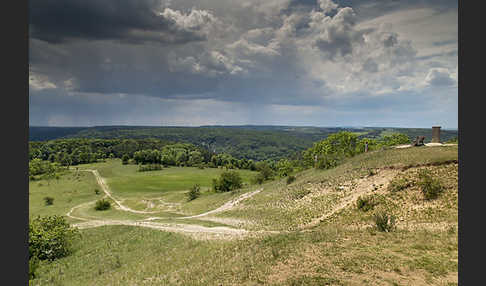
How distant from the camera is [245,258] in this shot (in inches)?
568

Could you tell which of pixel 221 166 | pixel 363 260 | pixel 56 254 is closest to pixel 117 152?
pixel 221 166

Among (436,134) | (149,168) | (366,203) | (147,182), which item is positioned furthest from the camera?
(149,168)

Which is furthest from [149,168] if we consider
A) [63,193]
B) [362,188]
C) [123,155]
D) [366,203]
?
[366,203]

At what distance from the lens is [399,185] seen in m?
25.5

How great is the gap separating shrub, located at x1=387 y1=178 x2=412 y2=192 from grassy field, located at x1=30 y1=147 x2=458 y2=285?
→ 1.83 ft

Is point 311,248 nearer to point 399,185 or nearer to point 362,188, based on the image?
point 399,185

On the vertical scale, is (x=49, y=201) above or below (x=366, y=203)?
below

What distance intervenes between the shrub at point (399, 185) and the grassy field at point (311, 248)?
558 mm

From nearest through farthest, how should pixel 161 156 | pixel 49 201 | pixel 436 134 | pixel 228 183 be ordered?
pixel 436 134, pixel 49 201, pixel 228 183, pixel 161 156

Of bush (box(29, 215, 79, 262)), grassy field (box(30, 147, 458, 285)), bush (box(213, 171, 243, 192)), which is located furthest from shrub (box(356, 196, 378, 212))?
bush (box(213, 171, 243, 192))

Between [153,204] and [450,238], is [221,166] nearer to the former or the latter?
[153,204]

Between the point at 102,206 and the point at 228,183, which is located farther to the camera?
the point at 228,183

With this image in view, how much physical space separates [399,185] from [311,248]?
16.7 meters

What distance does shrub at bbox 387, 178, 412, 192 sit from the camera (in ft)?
82.8
